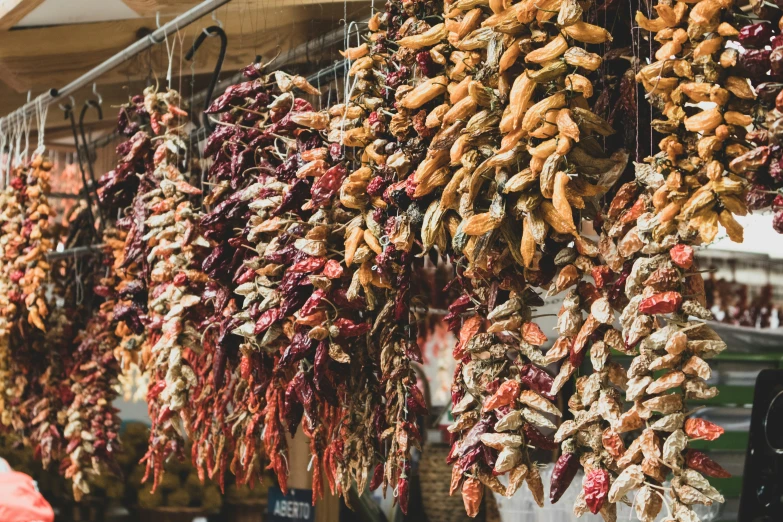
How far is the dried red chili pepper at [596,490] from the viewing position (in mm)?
1422

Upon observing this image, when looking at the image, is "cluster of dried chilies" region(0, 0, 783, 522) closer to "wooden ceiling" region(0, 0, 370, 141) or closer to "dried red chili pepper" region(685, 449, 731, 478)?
"dried red chili pepper" region(685, 449, 731, 478)

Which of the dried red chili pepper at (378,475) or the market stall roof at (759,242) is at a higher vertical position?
the market stall roof at (759,242)

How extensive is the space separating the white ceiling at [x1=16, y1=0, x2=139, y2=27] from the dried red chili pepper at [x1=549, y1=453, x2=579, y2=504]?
2.76m

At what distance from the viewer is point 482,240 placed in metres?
1.57

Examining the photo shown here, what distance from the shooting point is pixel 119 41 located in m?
4.00

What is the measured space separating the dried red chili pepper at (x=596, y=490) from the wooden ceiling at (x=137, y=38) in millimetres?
1660

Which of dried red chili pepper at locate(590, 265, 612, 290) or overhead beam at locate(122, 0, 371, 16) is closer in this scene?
dried red chili pepper at locate(590, 265, 612, 290)

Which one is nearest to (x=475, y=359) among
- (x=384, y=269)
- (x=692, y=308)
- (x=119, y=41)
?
(x=384, y=269)

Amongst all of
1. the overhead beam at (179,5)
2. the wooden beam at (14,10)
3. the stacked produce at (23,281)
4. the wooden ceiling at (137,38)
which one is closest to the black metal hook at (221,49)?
the wooden ceiling at (137,38)

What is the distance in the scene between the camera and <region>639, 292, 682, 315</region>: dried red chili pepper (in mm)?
1350

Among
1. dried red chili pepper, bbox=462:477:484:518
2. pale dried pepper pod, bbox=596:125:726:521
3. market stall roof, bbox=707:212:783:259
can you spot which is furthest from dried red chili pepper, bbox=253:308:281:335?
market stall roof, bbox=707:212:783:259

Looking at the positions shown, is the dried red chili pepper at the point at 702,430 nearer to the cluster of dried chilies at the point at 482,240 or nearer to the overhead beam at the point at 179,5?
the cluster of dried chilies at the point at 482,240

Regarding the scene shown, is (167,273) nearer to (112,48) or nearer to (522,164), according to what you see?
(522,164)

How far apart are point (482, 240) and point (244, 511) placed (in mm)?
3415
